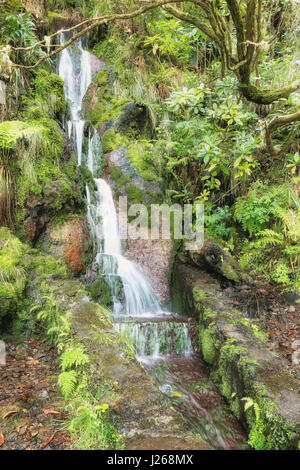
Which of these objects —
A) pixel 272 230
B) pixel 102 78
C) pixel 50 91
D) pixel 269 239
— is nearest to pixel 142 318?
pixel 269 239

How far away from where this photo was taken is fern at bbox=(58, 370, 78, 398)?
2740 mm

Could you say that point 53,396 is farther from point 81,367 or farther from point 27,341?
point 27,341

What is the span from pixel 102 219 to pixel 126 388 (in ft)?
15.0

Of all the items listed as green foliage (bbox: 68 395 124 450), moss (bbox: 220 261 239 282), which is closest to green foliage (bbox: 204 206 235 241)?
moss (bbox: 220 261 239 282)

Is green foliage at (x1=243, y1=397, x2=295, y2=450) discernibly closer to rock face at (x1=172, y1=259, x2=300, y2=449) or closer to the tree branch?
rock face at (x1=172, y1=259, x2=300, y2=449)

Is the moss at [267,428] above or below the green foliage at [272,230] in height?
below

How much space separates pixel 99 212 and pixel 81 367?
4.35 m

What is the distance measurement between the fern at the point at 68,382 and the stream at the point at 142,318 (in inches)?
54.3

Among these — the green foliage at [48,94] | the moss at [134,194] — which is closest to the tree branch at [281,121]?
the moss at [134,194]

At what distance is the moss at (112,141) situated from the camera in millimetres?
8148

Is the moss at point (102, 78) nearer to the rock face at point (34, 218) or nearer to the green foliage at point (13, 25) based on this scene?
the green foliage at point (13, 25)

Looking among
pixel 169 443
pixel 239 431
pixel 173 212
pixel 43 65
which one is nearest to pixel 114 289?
pixel 173 212

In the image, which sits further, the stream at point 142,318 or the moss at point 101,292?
the moss at point 101,292

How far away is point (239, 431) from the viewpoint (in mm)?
3117
